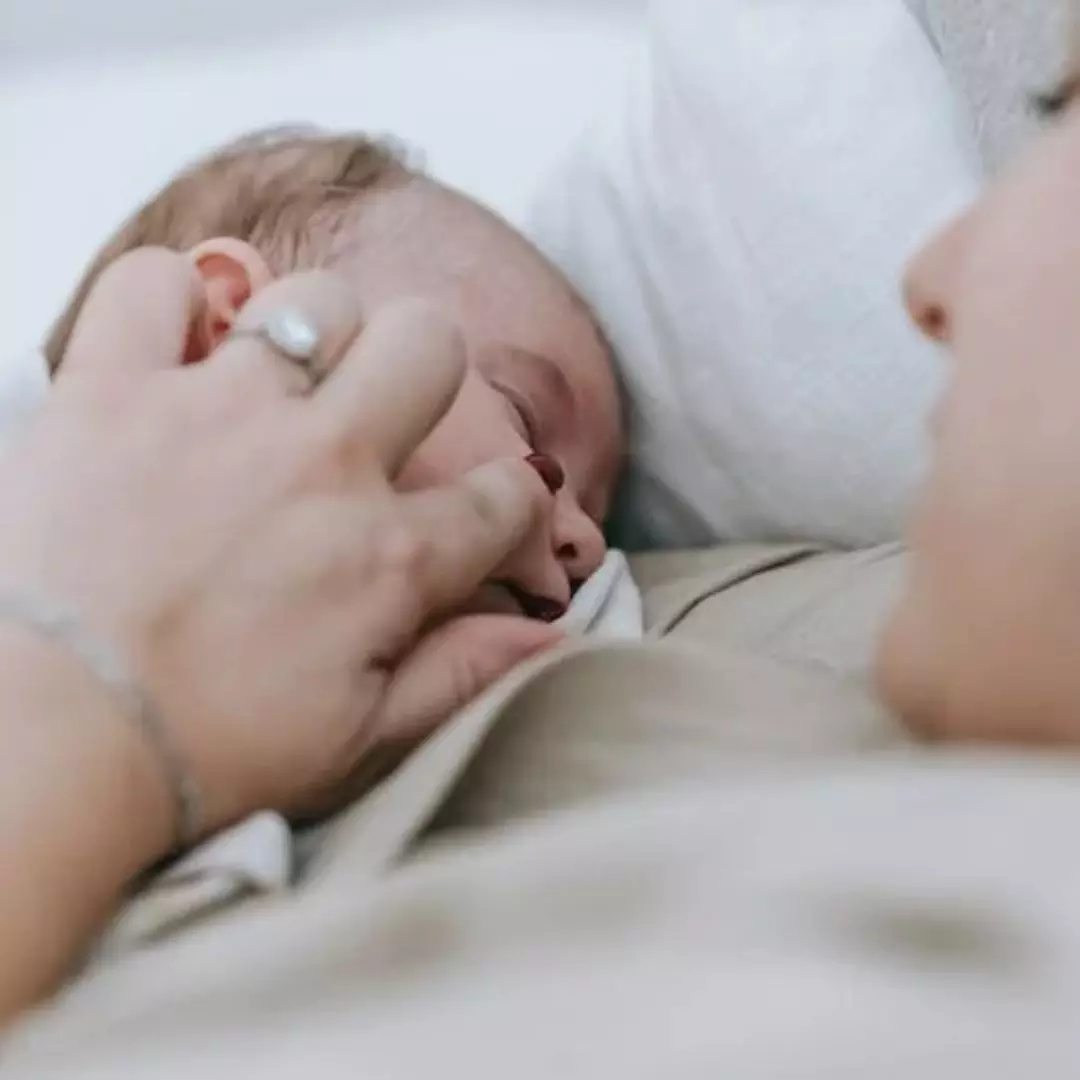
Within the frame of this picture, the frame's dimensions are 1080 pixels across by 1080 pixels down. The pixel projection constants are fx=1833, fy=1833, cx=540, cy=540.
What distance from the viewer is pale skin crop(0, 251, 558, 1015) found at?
20.9 inches

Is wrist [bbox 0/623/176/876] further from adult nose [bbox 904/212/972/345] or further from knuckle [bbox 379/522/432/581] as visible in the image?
adult nose [bbox 904/212/972/345]

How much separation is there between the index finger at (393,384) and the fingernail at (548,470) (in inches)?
5.9

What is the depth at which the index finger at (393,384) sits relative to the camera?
2.23 feet

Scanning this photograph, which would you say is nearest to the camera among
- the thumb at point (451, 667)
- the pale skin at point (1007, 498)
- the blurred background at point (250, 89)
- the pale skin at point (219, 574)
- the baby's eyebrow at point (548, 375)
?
the pale skin at point (1007, 498)

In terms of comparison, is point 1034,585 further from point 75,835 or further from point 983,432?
point 75,835

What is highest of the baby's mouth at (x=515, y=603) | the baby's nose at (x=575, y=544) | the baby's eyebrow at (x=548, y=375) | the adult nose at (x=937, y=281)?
the adult nose at (x=937, y=281)

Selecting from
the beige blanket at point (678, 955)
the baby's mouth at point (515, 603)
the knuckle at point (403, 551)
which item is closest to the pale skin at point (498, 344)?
the baby's mouth at point (515, 603)

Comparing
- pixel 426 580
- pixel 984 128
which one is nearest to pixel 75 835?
pixel 426 580

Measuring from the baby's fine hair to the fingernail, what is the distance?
0.53 feet

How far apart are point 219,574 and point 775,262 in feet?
1.59

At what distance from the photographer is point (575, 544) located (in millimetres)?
883

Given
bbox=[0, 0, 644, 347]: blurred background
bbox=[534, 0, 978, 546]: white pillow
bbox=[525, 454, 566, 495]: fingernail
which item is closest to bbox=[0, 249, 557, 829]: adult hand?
bbox=[525, 454, 566, 495]: fingernail

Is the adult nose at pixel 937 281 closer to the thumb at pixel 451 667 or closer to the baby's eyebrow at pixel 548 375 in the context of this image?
the thumb at pixel 451 667

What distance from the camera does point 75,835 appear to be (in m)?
0.52
